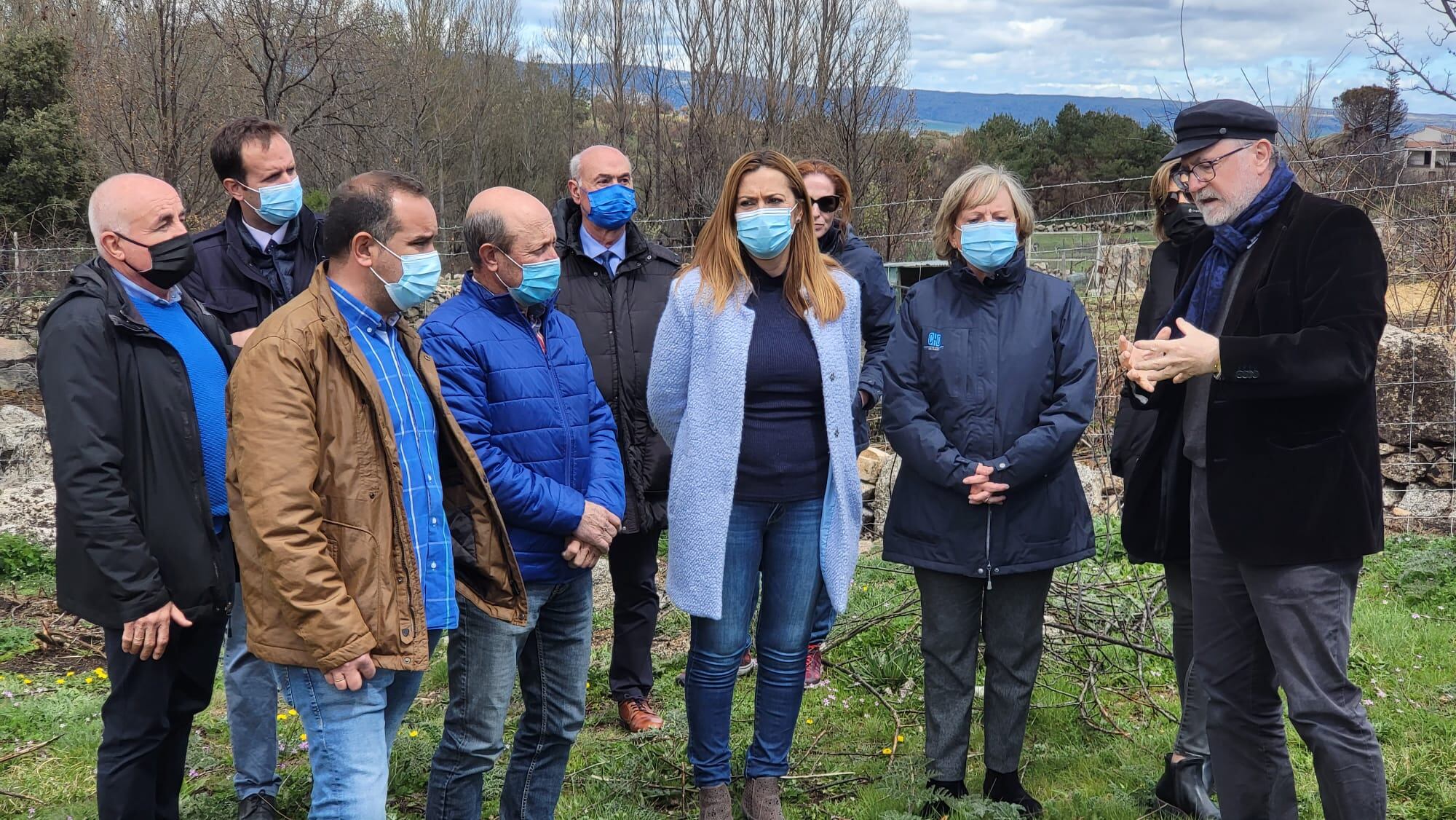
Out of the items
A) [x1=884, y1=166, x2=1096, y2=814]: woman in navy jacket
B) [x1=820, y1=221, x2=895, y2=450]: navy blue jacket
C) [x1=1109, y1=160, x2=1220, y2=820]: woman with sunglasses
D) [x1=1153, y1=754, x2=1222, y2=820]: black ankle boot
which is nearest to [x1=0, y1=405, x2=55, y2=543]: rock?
[x1=820, y1=221, x2=895, y2=450]: navy blue jacket

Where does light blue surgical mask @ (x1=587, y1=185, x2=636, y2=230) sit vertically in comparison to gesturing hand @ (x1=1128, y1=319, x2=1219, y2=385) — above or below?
above

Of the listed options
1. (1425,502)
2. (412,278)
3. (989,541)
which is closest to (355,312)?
(412,278)

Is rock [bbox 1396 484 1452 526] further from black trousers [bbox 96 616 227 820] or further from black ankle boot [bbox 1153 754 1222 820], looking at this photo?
black trousers [bbox 96 616 227 820]

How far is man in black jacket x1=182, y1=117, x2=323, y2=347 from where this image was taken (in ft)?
13.0

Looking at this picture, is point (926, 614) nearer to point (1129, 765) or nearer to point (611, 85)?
point (1129, 765)

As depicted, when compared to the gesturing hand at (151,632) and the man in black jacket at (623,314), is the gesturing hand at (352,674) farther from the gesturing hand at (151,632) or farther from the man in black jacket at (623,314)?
the man in black jacket at (623,314)

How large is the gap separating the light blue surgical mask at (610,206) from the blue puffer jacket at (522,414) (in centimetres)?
115

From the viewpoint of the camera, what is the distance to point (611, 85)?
99.1 feet

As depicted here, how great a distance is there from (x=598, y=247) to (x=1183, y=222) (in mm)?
2215

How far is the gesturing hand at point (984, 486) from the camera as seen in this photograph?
11.8 ft

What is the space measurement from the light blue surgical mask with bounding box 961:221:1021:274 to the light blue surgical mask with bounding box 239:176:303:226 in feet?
7.56

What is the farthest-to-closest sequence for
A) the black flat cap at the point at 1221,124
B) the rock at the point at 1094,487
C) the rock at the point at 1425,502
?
the rock at the point at 1094,487 → the rock at the point at 1425,502 → the black flat cap at the point at 1221,124

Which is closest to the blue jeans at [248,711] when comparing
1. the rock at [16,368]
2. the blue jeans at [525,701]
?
the blue jeans at [525,701]

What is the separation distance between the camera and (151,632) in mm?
3045
